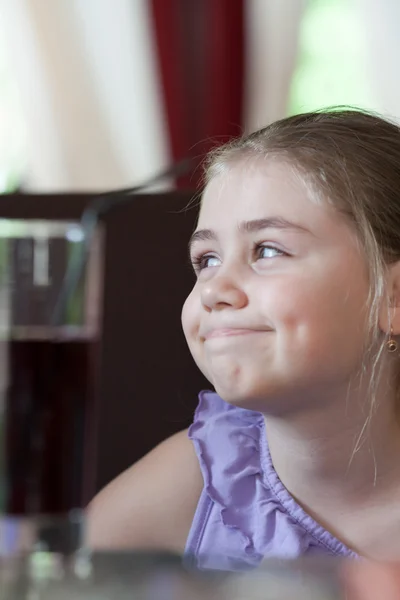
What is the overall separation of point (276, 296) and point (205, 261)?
0.07 meters

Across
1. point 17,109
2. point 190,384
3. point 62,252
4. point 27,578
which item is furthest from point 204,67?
point 27,578

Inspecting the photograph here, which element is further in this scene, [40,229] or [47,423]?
[47,423]

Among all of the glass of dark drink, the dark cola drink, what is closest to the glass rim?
the glass of dark drink

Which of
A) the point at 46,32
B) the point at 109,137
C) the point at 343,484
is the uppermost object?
the point at 46,32

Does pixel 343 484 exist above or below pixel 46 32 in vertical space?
below

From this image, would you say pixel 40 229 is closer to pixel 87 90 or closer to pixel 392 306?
pixel 392 306

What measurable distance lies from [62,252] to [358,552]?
1.22 feet

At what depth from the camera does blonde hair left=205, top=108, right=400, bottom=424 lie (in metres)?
0.49

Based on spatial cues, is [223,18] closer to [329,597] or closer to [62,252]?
[62,252]

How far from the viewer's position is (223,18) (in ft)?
5.38

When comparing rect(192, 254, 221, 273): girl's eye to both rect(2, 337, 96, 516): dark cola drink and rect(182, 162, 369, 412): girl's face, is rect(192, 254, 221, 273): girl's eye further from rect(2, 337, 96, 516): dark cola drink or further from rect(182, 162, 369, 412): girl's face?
rect(2, 337, 96, 516): dark cola drink

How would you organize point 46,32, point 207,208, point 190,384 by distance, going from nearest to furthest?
point 207,208, point 190,384, point 46,32

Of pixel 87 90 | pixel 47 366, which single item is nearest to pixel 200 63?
pixel 87 90

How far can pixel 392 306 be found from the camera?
0.51 m
